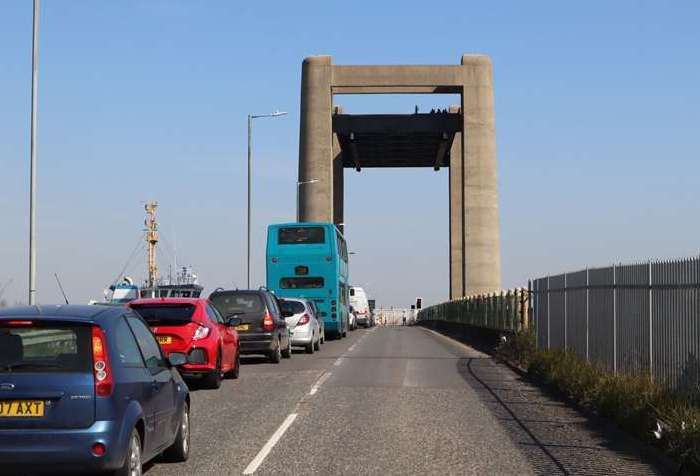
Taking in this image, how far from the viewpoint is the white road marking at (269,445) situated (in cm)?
1043

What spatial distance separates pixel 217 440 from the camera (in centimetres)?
1244

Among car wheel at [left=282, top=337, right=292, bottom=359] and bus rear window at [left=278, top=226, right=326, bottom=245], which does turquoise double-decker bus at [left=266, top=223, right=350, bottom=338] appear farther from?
car wheel at [left=282, top=337, right=292, bottom=359]

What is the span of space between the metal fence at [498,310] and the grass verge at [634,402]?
26.5ft

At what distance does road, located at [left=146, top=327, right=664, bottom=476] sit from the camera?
35.0 ft

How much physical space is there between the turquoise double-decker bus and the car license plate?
33.4 meters

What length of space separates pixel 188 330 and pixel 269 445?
744 centimetres

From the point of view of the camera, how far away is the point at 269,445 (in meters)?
11.9

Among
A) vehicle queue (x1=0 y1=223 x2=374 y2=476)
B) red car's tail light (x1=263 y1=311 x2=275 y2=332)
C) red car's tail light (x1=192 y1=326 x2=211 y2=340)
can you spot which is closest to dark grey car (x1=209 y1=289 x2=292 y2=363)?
red car's tail light (x1=263 y1=311 x2=275 y2=332)

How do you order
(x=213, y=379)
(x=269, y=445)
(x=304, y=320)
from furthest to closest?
(x=304, y=320), (x=213, y=379), (x=269, y=445)

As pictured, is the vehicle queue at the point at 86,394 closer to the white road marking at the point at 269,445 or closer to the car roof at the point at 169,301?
the white road marking at the point at 269,445

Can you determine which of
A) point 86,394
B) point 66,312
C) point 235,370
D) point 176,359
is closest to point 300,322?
point 235,370

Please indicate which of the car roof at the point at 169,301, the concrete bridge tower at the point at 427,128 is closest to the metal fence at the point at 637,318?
the car roof at the point at 169,301

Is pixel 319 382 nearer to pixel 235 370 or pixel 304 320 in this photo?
pixel 235 370

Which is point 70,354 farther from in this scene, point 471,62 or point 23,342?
point 471,62
